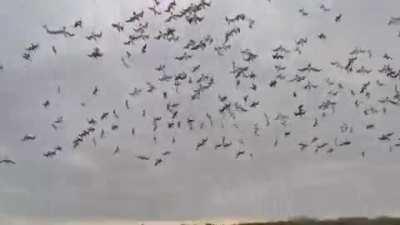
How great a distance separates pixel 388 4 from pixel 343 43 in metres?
0.17

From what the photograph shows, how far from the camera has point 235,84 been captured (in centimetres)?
220

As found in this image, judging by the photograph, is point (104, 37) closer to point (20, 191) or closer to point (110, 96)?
point (110, 96)

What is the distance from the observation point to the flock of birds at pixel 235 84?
219cm

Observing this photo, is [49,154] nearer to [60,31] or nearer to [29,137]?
[29,137]

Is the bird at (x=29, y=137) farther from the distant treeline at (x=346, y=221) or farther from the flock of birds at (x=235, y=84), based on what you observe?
the distant treeline at (x=346, y=221)

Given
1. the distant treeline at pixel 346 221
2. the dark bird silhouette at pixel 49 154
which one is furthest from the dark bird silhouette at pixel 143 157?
the distant treeline at pixel 346 221

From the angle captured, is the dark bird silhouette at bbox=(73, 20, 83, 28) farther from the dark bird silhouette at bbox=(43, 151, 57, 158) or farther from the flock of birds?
the dark bird silhouette at bbox=(43, 151, 57, 158)

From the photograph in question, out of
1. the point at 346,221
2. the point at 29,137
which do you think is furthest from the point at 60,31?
the point at 346,221


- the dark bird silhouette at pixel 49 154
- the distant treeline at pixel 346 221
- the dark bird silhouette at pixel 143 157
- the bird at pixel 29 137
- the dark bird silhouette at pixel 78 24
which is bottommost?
the distant treeline at pixel 346 221

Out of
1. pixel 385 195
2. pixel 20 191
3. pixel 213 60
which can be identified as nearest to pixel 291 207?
pixel 385 195

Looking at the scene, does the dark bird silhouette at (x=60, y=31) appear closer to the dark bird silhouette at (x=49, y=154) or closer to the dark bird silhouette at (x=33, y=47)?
the dark bird silhouette at (x=33, y=47)

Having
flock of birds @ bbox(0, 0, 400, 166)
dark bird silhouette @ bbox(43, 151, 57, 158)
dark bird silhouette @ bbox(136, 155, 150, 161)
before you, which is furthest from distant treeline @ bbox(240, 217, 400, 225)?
dark bird silhouette @ bbox(43, 151, 57, 158)

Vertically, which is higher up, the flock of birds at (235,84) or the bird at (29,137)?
the flock of birds at (235,84)

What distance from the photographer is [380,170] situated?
2.21 meters
